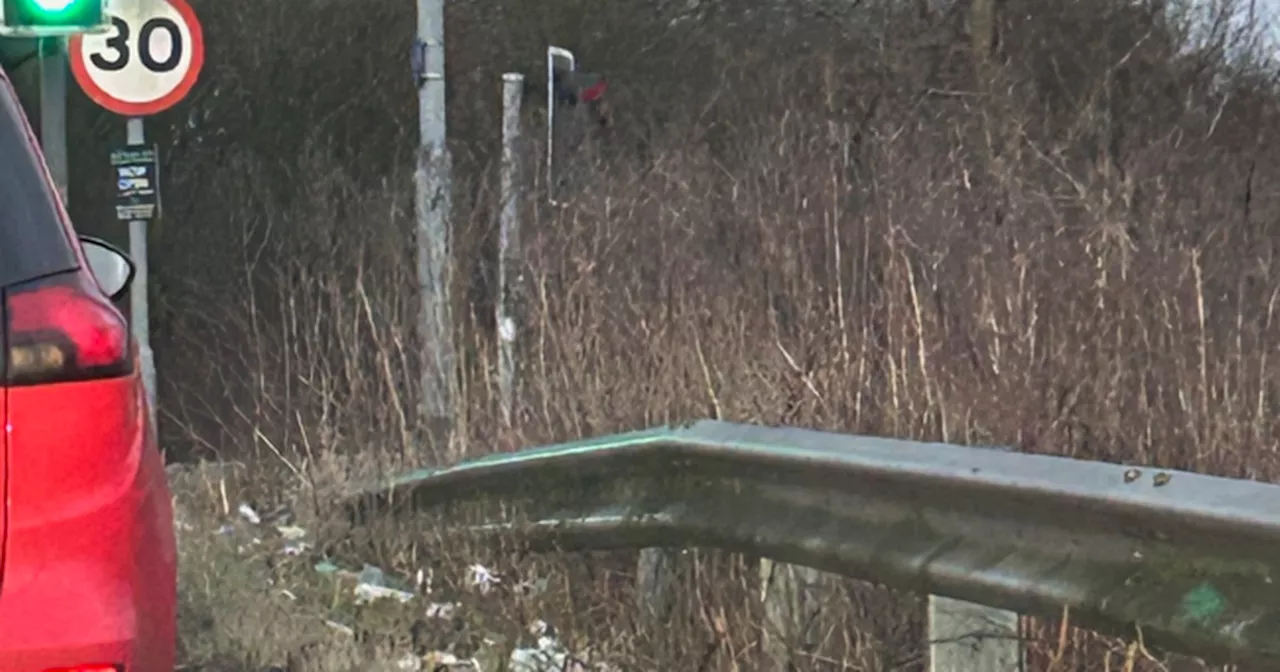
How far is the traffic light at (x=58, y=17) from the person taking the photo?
26.1 feet

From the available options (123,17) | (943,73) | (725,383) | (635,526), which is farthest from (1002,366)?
(943,73)

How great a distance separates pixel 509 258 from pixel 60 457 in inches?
225

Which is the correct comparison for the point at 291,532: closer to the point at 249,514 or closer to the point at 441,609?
the point at 249,514

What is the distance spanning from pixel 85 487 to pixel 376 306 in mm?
5855

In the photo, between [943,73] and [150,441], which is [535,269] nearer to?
[150,441]

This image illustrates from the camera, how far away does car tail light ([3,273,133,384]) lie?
270cm

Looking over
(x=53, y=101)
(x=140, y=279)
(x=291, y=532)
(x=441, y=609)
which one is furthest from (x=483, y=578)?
(x=53, y=101)

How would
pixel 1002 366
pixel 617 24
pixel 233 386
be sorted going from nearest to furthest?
1. pixel 1002 366
2. pixel 233 386
3. pixel 617 24

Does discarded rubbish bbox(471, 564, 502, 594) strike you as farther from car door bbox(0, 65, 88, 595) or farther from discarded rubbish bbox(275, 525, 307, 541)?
car door bbox(0, 65, 88, 595)

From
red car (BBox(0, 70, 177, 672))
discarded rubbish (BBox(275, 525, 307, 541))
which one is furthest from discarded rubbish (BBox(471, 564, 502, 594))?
red car (BBox(0, 70, 177, 672))

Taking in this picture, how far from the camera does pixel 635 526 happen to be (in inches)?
179

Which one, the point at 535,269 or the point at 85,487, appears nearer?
the point at 85,487

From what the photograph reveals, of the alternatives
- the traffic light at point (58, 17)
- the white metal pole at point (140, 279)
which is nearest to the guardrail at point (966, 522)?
the white metal pole at point (140, 279)

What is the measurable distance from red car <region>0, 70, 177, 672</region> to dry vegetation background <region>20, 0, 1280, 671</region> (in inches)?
79.1
